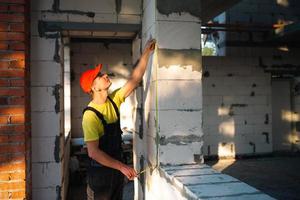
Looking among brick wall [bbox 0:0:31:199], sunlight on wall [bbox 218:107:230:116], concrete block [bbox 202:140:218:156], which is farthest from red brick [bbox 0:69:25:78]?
sunlight on wall [bbox 218:107:230:116]

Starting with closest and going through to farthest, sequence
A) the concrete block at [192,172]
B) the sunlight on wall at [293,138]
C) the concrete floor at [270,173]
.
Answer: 1. the concrete block at [192,172]
2. the concrete floor at [270,173]
3. the sunlight on wall at [293,138]

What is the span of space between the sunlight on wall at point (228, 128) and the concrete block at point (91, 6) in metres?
5.68

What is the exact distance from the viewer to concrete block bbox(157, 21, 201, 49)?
3064mm

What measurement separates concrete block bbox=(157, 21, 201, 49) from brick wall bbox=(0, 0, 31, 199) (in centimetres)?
146

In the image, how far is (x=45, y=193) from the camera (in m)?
3.72

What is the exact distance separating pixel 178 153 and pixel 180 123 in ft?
0.94

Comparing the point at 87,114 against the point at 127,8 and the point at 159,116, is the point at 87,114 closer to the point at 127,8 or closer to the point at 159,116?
the point at 159,116

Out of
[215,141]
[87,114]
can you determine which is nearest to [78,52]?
[215,141]

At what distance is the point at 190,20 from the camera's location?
124 inches

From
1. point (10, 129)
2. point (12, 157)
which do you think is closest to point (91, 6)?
point (10, 129)

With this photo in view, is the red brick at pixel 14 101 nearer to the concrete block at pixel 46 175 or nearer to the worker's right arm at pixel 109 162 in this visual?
the concrete block at pixel 46 175

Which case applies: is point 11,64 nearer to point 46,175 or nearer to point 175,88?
point 46,175

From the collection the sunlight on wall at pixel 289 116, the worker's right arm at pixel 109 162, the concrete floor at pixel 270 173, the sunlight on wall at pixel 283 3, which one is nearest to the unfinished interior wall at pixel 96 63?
the concrete floor at pixel 270 173

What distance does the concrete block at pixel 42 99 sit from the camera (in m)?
3.67
